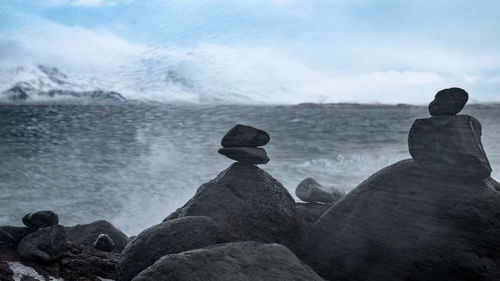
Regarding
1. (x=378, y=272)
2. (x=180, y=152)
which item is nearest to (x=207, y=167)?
(x=180, y=152)

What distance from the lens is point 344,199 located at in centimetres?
717

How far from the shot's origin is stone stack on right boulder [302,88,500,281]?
5793 millimetres

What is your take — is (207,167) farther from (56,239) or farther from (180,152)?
(56,239)

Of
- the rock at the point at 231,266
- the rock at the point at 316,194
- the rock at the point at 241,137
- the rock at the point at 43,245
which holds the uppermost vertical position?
the rock at the point at 241,137

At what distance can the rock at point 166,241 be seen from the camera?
568cm

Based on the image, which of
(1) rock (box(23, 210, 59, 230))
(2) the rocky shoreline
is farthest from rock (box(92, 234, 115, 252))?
(1) rock (box(23, 210, 59, 230))

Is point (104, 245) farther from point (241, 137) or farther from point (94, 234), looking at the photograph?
point (241, 137)

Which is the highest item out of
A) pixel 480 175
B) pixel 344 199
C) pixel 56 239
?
pixel 480 175

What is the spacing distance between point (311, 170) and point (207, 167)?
7038 mm

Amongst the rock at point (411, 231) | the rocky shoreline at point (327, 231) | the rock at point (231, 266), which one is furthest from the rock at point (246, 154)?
the rock at point (231, 266)

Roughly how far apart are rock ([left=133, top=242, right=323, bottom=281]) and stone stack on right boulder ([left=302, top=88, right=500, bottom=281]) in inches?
69.5

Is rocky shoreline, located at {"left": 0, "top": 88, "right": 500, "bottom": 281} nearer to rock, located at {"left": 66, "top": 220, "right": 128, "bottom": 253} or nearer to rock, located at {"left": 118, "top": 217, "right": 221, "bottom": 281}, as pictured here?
rock, located at {"left": 118, "top": 217, "right": 221, "bottom": 281}

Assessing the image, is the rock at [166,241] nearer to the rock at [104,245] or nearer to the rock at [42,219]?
the rock at [42,219]

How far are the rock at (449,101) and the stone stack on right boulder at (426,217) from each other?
1cm
